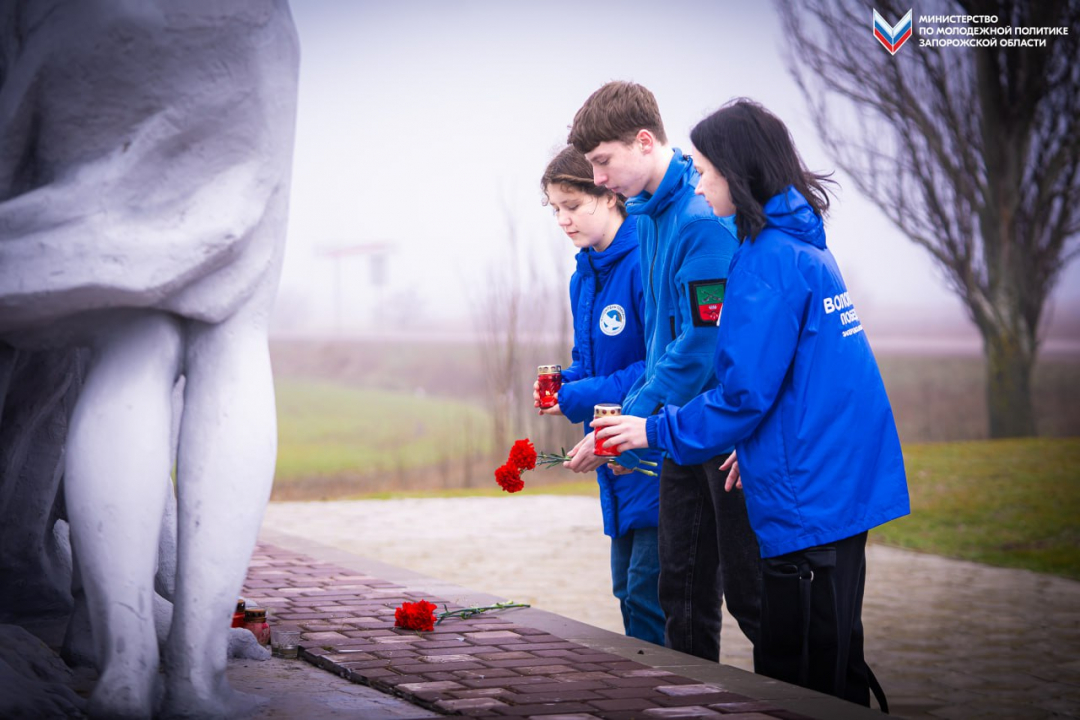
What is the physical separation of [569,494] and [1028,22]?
900 centimetres

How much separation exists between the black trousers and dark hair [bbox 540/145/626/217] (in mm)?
1879

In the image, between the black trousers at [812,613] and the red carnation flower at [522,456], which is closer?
the black trousers at [812,613]

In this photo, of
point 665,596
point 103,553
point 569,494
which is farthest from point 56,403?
point 569,494

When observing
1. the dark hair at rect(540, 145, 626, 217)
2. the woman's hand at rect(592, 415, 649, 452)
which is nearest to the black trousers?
the woman's hand at rect(592, 415, 649, 452)

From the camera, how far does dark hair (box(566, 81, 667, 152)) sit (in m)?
4.39

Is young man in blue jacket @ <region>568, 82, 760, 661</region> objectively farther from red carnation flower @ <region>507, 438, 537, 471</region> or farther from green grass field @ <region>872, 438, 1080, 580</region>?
green grass field @ <region>872, 438, 1080, 580</region>

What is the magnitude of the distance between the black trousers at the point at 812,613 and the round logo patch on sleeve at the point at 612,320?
58.5 inches

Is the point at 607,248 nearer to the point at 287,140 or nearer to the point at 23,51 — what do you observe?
the point at 287,140

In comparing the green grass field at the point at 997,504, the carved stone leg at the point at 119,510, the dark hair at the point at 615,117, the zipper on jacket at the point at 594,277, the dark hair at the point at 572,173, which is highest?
the dark hair at the point at 615,117

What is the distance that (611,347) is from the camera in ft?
15.9

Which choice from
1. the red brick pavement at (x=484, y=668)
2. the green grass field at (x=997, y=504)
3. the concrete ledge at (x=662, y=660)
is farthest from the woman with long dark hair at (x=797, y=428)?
the green grass field at (x=997, y=504)

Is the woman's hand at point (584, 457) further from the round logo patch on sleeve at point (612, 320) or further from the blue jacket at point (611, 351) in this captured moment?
the round logo patch on sleeve at point (612, 320)

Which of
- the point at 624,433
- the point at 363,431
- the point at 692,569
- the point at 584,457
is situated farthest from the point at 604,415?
the point at 363,431

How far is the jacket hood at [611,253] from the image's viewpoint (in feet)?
16.1
